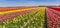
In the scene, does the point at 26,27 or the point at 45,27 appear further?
the point at 45,27

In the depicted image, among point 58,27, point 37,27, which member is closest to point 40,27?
point 37,27

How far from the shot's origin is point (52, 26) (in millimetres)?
10070

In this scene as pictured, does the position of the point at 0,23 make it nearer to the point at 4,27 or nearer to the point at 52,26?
the point at 4,27

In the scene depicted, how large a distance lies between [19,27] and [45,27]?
5.16ft

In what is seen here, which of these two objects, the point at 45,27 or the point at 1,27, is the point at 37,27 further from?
the point at 1,27

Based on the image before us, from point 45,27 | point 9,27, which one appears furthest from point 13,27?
point 45,27

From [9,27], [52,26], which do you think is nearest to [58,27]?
[52,26]

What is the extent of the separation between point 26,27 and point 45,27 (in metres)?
1.31

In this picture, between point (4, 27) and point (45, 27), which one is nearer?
point (4, 27)

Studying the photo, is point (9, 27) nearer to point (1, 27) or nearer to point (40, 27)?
point (1, 27)

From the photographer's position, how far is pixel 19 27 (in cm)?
966

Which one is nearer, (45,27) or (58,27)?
(58,27)

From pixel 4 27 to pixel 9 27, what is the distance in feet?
0.79

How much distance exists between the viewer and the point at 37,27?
10047mm
